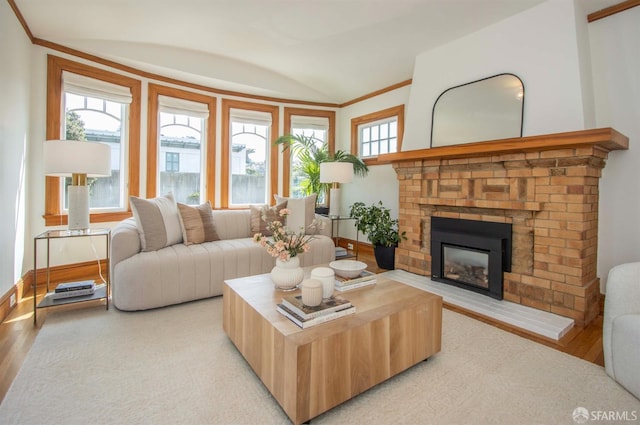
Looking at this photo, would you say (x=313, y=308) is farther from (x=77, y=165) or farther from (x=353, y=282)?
(x=77, y=165)

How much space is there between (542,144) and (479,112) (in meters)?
A: 0.82

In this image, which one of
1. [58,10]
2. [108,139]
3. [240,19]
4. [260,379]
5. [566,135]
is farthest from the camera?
[108,139]

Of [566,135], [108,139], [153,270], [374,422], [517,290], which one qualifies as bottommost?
[374,422]

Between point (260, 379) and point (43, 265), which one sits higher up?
point (43, 265)

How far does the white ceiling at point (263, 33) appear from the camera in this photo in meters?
2.80

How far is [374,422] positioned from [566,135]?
2.42m

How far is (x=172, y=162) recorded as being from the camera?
4.33m

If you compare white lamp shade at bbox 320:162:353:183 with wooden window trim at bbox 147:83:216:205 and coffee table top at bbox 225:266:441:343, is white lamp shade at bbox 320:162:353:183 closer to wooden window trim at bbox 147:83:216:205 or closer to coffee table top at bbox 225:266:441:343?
wooden window trim at bbox 147:83:216:205

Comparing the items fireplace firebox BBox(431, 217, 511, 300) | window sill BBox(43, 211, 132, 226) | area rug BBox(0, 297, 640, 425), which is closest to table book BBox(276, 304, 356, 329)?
area rug BBox(0, 297, 640, 425)

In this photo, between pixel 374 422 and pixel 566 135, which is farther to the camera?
pixel 566 135

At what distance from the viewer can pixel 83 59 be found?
343cm

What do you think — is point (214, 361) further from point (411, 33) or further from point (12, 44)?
point (411, 33)

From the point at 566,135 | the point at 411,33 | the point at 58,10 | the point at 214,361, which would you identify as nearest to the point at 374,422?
the point at 214,361

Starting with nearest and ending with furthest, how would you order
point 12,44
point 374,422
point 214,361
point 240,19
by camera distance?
point 374,422
point 214,361
point 12,44
point 240,19
